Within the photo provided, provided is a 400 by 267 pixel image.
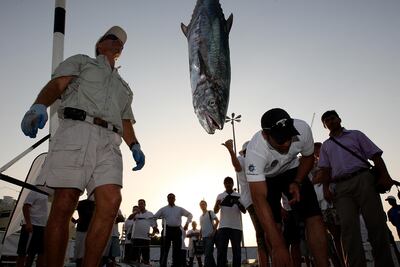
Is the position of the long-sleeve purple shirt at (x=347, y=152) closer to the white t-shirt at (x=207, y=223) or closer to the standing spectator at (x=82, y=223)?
the standing spectator at (x=82, y=223)

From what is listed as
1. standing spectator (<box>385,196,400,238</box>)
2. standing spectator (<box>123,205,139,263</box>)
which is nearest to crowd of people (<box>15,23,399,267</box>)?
standing spectator (<box>385,196,400,238</box>)

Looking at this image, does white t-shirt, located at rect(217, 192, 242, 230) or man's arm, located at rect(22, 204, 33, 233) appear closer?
man's arm, located at rect(22, 204, 33, 233)

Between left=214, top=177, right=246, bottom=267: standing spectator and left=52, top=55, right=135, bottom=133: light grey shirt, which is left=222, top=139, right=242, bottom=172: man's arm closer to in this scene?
left=214, top=177, right=246, bottom=267: standing spectator

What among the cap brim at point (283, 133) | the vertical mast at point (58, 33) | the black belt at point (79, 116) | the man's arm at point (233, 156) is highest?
the vertical mast at point (58, 33)

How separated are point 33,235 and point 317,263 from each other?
481 cm

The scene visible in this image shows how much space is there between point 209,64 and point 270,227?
66.1 inches

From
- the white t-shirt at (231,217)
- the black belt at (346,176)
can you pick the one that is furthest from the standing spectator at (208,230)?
the black belt at (346,176)

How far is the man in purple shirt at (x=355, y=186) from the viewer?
13.0 feet

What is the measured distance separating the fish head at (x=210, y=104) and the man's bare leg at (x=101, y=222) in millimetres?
1052

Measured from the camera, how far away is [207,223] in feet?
30.5

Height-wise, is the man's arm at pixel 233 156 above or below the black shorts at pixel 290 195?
above

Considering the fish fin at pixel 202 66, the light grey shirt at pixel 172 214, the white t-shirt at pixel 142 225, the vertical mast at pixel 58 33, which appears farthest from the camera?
the white t-shirt at pixel 142 225

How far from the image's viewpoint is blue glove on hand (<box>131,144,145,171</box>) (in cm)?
290

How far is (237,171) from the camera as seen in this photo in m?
5.36
